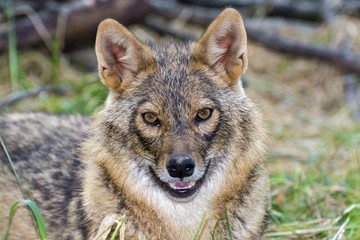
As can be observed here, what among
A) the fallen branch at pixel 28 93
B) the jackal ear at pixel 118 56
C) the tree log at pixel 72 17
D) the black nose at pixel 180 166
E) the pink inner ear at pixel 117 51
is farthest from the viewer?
the tree log at pixel 72 17

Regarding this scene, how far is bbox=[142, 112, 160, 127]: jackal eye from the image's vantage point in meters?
4.25

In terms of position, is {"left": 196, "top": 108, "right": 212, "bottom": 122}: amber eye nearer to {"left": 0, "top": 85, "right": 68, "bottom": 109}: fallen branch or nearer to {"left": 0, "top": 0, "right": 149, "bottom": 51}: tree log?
{"left": 0, "top": 85, "right": 68, "bottom": 109}: fallen branch

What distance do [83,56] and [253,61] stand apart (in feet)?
11.3

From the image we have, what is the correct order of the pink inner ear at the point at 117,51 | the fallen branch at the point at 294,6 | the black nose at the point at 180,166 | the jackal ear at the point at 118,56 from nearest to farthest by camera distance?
the black nose at the point at 180,166 → the jackal ear at the point at 118,56 → the pink inner ear at the point at 117,51 → the fallen branch at the point at 294,6

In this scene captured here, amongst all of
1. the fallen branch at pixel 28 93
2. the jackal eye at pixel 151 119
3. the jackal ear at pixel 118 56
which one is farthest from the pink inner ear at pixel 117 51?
the fallen branch at pixel 28 93

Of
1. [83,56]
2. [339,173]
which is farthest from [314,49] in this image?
[83,56]

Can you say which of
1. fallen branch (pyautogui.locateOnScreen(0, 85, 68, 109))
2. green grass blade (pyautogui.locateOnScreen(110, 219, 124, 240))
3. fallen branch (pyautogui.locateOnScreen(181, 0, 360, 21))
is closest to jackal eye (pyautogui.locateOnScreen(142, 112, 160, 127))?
green grass blade (pyautogui.locateOnScreen(110, 219, 124, 240))

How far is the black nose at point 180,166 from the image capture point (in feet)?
13.0

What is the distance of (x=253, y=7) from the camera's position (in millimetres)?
11641

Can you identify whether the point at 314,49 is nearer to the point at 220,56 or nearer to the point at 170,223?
the point at 220,56

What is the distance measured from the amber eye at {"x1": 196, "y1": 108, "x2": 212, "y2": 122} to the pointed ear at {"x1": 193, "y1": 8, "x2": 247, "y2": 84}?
0.42m

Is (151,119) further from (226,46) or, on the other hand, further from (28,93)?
(28,93)

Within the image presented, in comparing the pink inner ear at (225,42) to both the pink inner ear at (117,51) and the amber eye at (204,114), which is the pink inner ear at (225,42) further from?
the pink inner ear at (117,51)

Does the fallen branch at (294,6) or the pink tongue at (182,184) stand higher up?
the fallen branch at (294,6)
